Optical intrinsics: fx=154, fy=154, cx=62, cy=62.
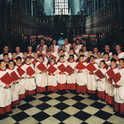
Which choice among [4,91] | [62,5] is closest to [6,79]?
[4,91]

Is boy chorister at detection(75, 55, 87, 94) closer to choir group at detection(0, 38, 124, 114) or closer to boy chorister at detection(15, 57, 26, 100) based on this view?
choir group at detection(0, 38, 124, 114)

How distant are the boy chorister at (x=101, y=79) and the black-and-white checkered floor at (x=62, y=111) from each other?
0.80 feet

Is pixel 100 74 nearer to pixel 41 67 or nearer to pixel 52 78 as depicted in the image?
pixel 52 78

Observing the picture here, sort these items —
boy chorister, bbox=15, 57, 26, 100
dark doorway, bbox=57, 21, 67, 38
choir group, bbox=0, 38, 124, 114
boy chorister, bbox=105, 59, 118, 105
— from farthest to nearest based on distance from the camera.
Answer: dark doorway, bbox=57, 21, 67, 38, boy chorister, bbox=15, 57, 26, 100, boy chorister, bbox=105, 59, 118, 105, choir group, bbox=0, 38, 124, 114

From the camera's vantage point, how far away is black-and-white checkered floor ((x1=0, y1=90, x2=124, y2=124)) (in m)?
3.87

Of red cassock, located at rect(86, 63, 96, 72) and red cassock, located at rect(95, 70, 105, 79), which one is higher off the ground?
red cassock, located at rect(86, 63, 96, 72)

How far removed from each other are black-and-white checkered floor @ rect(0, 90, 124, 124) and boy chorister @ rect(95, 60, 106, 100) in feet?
0.80

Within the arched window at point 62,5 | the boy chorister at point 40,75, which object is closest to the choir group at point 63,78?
the boy chorister at point 40,75

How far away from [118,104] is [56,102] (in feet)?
6.24

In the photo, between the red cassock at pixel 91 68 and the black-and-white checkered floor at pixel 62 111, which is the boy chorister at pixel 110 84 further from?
the red cassock at pixel 91 68

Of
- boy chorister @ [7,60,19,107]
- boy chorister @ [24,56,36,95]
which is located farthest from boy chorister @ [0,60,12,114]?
boy chorister @ [24,56,36,95]

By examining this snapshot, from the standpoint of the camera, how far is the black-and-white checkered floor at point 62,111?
12.7 ft

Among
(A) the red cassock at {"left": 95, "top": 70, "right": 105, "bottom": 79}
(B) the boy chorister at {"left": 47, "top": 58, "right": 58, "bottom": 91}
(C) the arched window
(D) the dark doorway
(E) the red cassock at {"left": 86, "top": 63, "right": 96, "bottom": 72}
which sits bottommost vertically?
(B) the boy chorister at {"left": 47, "top": 58, "right": 58, "bottom": 91}

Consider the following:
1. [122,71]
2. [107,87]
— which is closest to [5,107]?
[107,87]
